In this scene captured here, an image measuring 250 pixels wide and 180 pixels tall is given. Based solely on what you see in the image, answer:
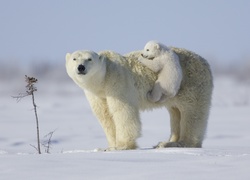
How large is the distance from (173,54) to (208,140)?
7.38 m

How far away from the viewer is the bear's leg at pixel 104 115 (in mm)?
8633

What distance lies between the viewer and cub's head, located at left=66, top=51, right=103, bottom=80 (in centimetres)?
809

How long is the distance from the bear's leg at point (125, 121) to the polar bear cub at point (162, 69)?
577mm

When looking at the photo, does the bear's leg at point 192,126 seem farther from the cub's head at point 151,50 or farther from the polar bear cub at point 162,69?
the cub's head at point 151,50

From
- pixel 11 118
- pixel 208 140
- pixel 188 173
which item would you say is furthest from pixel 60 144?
pixel 188 173

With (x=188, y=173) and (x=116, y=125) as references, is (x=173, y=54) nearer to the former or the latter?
(x=116, y=125)

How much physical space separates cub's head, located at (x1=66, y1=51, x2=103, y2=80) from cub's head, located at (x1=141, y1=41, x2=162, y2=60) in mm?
849

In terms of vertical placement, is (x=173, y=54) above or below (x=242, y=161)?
above

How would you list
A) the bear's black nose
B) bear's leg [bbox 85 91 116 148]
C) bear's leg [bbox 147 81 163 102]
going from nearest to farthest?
the bear's black nose < bear's leg [bbox 85 91 116 148] < bear's leg [bbox 147 81 163 102]

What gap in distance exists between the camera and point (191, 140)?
9219 millimetres

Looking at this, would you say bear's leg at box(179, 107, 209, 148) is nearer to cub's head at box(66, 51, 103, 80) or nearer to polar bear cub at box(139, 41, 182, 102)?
polar bear cub at box(139, 41, 182, 102)

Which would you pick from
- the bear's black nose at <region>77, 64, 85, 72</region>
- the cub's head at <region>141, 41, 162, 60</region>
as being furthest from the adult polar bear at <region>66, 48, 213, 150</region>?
the cub's head at <region>141, 41, 162, 60</region>

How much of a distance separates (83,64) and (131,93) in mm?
787

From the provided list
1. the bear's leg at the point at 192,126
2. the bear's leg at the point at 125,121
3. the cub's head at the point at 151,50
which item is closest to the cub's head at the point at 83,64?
the bear's leg at the point at 125,121
